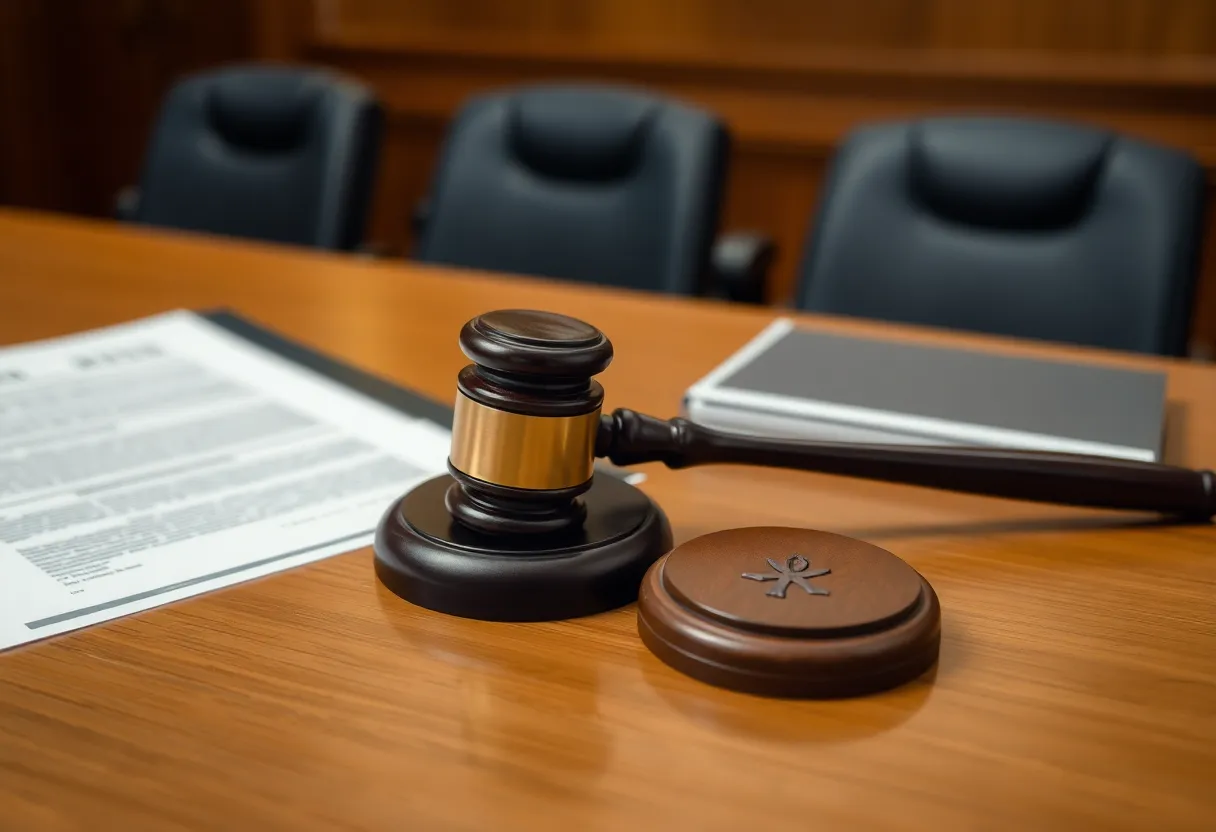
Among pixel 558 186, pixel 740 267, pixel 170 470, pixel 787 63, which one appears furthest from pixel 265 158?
pixel 170 470

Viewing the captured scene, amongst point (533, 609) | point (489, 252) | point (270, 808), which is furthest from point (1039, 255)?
point (270, 808)

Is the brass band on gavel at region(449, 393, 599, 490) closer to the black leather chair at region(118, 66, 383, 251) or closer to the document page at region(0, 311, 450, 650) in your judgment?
the document page at region(0, 311, 450, 650)

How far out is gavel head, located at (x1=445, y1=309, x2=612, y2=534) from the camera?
0.50 metres

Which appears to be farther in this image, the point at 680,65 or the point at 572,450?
the point at 680,65

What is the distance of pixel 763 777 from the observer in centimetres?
41

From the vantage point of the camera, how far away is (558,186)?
1.81m

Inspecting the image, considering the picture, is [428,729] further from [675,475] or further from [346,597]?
[675,475]

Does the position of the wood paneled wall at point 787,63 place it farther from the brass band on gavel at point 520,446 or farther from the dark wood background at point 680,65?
the brass band on gavel at point 520,446

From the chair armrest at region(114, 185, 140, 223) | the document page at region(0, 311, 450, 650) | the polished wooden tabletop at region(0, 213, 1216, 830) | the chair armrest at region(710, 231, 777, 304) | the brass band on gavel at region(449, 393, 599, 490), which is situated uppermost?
the brass band on gavel at region(449, 393, 599, 490)

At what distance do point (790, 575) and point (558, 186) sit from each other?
1385mm

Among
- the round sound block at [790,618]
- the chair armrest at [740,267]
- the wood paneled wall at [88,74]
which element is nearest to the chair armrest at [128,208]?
the chair armrest at [740,267]

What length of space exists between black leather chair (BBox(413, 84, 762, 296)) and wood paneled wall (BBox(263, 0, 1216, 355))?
3.81 feet

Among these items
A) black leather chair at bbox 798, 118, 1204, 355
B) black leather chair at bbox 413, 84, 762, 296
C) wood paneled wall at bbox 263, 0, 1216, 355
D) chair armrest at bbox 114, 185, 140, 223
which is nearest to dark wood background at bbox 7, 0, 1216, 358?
wood paneled wall at bbox 263, 0, 1216, 355

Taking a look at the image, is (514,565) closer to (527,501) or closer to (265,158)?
(527,501)
